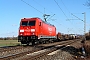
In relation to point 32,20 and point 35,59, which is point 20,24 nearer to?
point 32,20

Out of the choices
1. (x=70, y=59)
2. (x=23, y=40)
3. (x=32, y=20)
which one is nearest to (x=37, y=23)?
(x=32, y=20)

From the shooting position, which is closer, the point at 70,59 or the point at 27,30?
the point at 70,59

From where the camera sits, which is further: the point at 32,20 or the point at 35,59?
the point at 32,20

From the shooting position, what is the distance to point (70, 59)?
14.7m

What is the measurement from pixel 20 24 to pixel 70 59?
15.3m

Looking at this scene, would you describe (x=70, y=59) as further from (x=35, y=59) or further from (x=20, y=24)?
(x=20, y=24)

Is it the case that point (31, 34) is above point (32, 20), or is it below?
below

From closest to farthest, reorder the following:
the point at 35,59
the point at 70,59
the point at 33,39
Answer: the point at 35,59 → the point at 70,59 → the point at 33,39

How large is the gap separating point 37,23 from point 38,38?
7.03 feet

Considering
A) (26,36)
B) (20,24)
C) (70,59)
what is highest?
(20,24)

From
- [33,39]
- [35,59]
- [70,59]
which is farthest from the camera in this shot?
[33,39]

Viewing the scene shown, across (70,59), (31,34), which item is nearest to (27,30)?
(31,34)

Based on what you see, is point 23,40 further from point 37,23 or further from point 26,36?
point 37,23

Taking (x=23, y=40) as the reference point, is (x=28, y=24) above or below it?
above
